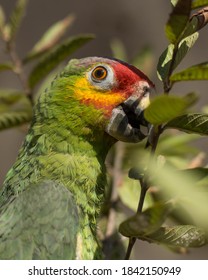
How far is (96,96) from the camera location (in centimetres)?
163

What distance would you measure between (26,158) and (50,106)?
181 millimetres

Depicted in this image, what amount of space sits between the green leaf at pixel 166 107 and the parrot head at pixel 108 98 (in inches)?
20.0

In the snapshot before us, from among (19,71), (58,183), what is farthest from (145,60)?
(58,183)

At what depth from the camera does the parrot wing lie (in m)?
1.39

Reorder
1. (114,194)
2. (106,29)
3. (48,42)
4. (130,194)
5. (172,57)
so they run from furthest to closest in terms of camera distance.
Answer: (106,29) < (48,42) < (114,194) < (130,194) < (172,57)

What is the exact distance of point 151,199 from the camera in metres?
1.67

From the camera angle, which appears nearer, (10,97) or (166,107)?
(166,107)

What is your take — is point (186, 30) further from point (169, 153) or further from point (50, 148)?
point (169, 153)

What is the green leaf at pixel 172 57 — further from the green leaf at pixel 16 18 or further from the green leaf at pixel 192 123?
the green leaf at pixel 16 18

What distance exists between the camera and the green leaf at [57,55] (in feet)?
5.52

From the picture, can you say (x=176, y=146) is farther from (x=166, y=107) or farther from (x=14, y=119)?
(x=166, y=107)

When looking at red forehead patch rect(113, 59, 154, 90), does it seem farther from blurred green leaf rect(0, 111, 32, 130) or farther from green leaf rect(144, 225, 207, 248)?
green leaf rect(144, 225, 207, 248)

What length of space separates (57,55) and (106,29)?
2.34m

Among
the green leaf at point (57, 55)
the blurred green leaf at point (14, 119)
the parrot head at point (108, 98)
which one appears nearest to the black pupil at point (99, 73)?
the parrot head at point (108, 98)
